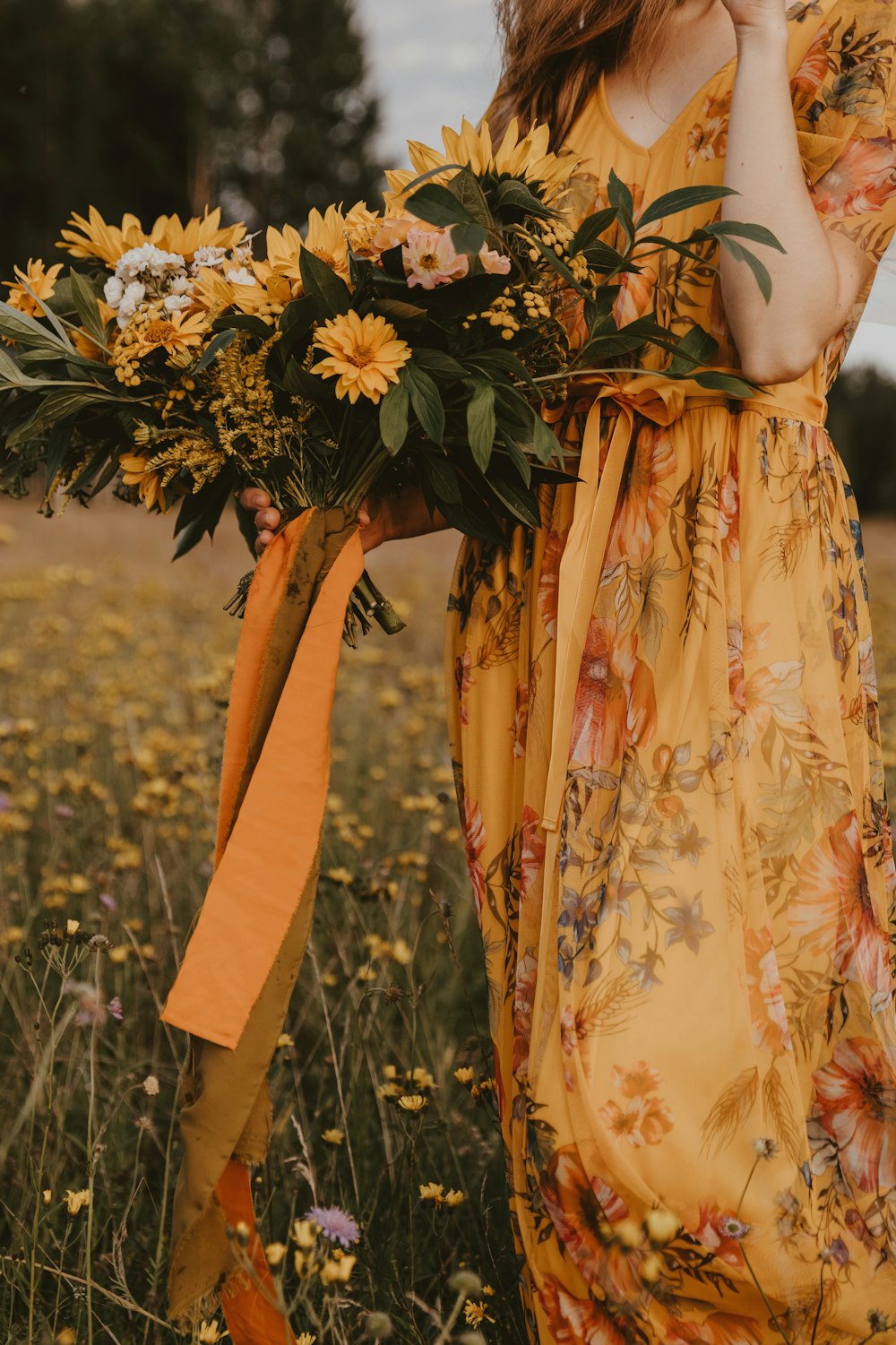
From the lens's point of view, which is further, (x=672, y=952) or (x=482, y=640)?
(x=482, y=640)

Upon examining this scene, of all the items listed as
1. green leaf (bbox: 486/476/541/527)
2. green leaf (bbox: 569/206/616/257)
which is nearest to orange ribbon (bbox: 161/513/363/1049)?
green leaf (bbox: 486/476/541/527)

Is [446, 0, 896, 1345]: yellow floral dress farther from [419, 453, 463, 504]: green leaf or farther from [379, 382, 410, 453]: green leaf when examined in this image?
[379, 382, 410, 453]: green leaf

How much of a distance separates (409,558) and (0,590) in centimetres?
413

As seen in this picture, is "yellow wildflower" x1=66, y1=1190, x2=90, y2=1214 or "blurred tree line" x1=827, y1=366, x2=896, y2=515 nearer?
"yellow wildflower" x1=66, y1=1190, x2=90, y2=1214

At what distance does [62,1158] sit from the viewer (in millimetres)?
1777

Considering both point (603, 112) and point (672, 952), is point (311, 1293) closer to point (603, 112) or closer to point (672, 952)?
point (672, 952)

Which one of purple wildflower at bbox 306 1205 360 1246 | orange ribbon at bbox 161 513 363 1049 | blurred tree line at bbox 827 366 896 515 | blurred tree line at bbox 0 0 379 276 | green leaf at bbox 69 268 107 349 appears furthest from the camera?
blurred tree line at bbox 827 366 896 515

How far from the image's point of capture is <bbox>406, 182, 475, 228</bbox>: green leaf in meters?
1.04

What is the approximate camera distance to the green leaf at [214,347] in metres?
1.17

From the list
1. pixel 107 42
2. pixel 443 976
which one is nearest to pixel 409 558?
pixel 443 976

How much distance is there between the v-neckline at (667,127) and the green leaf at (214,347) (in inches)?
21.8

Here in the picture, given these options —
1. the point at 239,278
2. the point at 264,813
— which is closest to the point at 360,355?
the point at 239,278

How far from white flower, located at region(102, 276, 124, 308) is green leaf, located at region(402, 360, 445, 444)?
16.3 inches

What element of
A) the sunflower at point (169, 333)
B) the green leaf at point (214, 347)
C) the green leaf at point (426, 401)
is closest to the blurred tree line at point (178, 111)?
the sunflower at point (169, 333)
